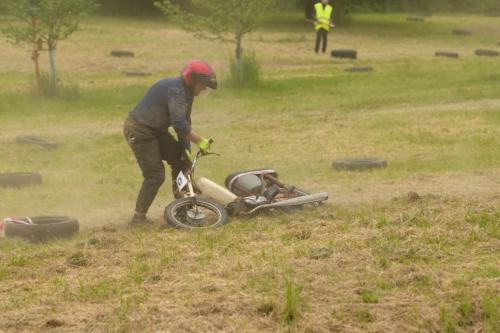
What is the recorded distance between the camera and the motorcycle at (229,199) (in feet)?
31.5

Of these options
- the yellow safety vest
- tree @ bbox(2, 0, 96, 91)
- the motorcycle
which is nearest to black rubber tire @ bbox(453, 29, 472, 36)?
the yellow safety vest

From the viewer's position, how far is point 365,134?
1691cm

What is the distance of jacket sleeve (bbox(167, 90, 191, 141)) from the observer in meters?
9.55

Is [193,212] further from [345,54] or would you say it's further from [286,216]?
[345,54]

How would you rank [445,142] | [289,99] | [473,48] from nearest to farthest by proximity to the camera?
[445,142] → [289,99] → [473,48]

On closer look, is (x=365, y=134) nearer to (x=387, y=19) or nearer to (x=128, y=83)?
(x=128, y=83)

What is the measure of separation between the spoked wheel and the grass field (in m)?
0.30

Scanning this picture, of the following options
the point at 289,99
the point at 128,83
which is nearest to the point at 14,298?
the point at 289,99

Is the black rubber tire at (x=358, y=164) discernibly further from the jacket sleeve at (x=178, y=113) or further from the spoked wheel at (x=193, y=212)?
the jacket sleeve at (x=178, y=113)

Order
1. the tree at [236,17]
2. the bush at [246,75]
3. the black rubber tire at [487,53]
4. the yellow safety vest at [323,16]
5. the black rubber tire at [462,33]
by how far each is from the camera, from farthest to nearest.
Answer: the black rubber tire at [462,33], the black rubber tire at [487,53], the yellow safety vest at [323,16], the bush at [246,75], the tree at [236,17]

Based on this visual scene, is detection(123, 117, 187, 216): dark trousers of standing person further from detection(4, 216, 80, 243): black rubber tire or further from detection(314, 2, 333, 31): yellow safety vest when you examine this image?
detection(314, 2, 333, 31): yellow safety vest

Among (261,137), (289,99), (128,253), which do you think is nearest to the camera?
(128,253)

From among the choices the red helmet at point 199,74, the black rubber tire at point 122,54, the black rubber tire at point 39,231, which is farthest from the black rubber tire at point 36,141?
the black rubber tire at point 122,54

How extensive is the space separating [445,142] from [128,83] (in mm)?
10406
